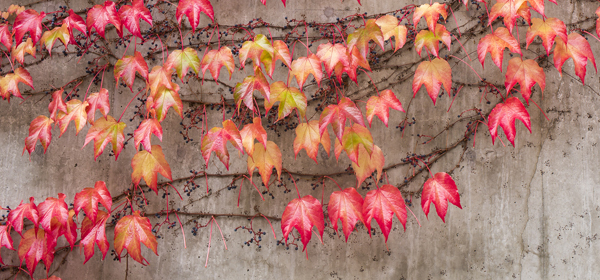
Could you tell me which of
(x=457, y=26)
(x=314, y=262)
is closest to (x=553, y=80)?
(x=457, y=26)

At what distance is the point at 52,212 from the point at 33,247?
281 millimetres

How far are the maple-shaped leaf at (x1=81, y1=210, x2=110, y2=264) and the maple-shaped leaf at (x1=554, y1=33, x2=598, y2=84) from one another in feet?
9.09

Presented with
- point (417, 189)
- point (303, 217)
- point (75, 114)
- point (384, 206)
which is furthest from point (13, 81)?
point (417, 189)

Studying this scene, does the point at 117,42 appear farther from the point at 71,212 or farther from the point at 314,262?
the point at 314,262

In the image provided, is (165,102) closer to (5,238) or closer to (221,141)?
(221,141)

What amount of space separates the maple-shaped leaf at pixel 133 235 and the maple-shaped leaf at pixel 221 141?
1.98 ft

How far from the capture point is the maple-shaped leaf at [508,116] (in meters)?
1.88

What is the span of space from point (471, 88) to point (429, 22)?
2.21ft

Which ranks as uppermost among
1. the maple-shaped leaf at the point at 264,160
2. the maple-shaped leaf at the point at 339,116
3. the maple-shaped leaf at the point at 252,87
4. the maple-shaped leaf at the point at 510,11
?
the maple-shaped leaf at the point at 510,11

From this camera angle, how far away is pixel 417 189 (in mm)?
2205

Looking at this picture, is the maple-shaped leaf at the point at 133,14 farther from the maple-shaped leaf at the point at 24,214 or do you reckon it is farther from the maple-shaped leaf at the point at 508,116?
the maple-shaped leaf at the point at 508,116

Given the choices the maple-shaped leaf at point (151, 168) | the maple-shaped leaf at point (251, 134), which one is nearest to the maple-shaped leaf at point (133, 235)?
the maple-shaped leaf at point (151, 168)

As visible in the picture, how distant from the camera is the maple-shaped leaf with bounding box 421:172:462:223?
187 centimetres

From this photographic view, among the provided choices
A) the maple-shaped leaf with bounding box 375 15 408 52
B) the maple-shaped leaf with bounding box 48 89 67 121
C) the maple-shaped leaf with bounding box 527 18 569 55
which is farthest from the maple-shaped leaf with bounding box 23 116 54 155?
the maple-shaped leaf with bounding box 527 18 569 55
